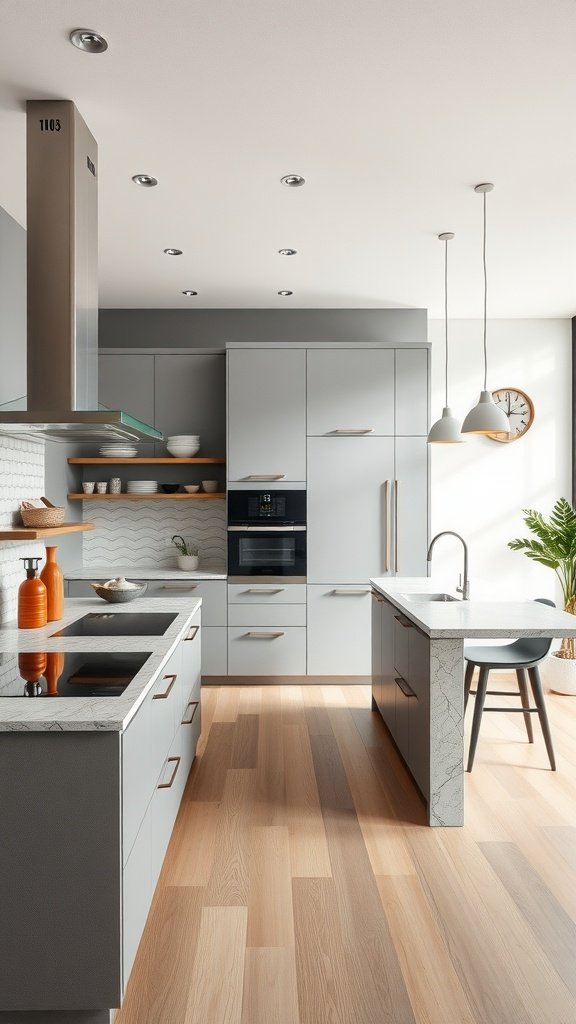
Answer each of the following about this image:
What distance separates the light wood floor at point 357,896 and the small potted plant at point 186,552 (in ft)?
5.31

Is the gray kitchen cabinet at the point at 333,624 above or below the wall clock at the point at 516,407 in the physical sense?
below

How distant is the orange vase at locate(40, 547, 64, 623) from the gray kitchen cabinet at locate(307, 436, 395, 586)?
84.0 inches

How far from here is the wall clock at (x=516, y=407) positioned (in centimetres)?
546

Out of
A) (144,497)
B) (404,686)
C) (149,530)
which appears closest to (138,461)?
(144,497)

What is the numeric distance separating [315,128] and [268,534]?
274cm

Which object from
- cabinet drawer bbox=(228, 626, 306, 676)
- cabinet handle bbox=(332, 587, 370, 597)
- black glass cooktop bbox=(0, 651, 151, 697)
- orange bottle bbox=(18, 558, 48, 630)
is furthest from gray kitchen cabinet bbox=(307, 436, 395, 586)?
black glass cooktop bbox=(0, 651, 151, 697)

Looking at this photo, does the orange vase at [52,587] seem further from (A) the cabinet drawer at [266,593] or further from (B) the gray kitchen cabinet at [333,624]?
(B) the gray kitchen cabinet at [333,624]

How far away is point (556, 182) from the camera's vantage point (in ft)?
10.4

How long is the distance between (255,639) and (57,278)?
2959mm

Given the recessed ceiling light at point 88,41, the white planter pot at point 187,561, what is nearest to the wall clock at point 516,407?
the white planter pot at point 187,561

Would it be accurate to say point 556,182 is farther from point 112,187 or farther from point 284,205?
point 112,187

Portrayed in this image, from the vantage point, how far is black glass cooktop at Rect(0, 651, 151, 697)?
185 centimetres

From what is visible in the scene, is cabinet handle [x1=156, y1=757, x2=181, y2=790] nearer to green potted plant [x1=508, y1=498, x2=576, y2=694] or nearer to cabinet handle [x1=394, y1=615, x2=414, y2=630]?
cabinet handle [x1=394, y1=615, x2=414, y2=630]

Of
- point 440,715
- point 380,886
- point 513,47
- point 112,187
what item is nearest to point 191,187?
point 112,187
